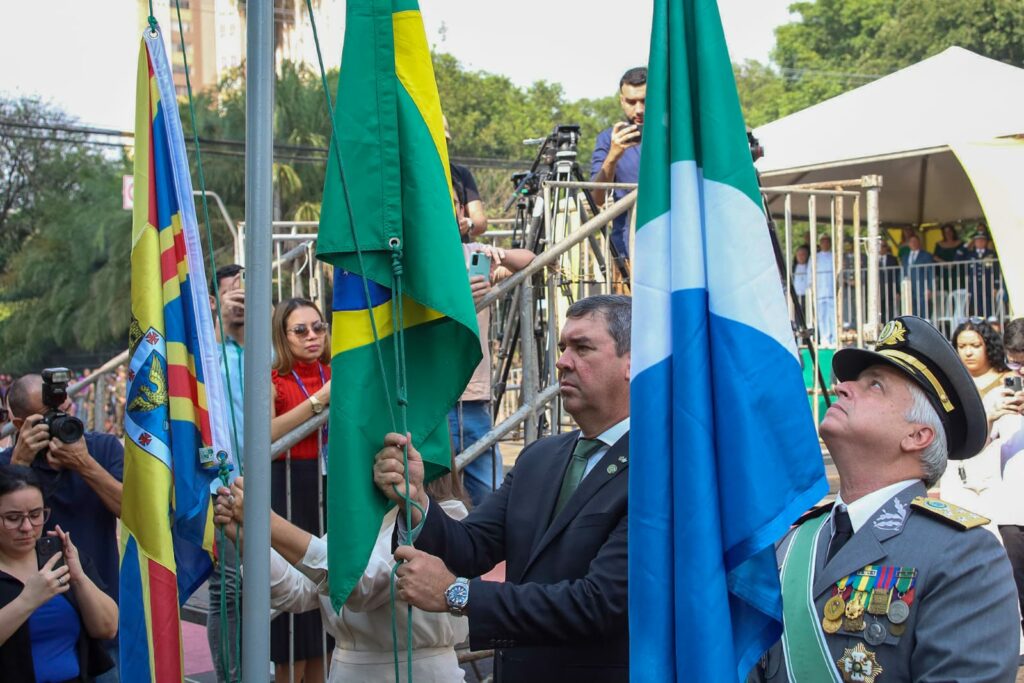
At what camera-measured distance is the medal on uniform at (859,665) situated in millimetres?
2561

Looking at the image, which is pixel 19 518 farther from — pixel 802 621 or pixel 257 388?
pixel 802 621

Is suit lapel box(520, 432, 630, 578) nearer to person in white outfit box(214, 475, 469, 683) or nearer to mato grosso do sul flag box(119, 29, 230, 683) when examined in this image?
person in white outfit box(214, 475, 469, 683)

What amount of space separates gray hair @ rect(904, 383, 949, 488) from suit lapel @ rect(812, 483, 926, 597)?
0.32ft

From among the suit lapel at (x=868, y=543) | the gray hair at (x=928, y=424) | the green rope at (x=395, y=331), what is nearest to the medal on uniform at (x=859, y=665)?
the suit lapel at (x=868, y=543)

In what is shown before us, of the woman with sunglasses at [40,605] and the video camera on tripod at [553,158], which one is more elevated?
the video camera on tripod at [553,158]

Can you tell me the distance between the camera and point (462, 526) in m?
3.30

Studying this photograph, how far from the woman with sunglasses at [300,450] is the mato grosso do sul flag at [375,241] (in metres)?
2.00

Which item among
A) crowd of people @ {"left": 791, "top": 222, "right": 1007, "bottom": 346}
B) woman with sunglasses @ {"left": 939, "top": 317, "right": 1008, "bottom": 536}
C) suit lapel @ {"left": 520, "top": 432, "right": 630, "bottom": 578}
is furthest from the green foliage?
suit lapel @ {"left": 520, "top": 432, "right": 630, "bottom": 578}

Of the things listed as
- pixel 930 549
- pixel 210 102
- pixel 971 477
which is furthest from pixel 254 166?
pixel 210 102

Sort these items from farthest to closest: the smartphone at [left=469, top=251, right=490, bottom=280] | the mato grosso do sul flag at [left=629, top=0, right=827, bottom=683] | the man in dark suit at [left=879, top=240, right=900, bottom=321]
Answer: the man in dark suit at [left=879, top=240, right=900, bottom=321] < the smartphone at [left=469, top=251, right=490, bottom=280] < the mato grosso do sul flag at [left=629, top=0, right=827, bottom=683]

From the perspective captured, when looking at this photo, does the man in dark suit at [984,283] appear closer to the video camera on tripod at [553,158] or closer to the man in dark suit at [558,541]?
the video camera on tripod at [553,158]

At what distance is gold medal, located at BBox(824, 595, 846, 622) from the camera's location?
266 centimetres

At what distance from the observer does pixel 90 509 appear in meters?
4.67

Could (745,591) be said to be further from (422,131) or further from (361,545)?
(422,131)
